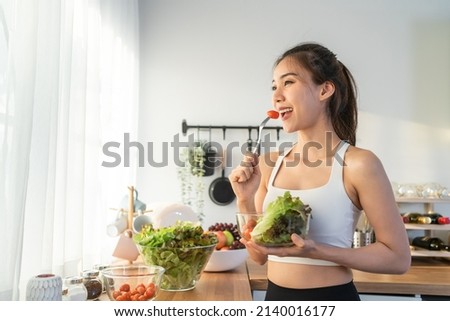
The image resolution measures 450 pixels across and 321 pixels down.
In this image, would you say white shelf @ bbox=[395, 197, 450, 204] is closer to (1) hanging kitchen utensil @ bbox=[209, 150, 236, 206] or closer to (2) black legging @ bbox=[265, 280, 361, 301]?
(1) hanging kitchen utensil @ bbox=[209, 150, 236, 206]

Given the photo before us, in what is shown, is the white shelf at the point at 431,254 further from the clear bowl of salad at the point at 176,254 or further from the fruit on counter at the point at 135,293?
the fruit on counter at the point at 135,293

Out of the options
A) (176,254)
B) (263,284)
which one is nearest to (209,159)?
(263,284)

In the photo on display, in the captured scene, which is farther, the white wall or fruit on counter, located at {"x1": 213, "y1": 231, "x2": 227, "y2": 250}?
the white wall

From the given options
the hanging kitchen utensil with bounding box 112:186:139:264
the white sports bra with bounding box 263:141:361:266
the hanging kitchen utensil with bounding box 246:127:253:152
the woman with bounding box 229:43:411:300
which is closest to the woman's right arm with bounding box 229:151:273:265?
the woman with bounding box 229:43:411:300

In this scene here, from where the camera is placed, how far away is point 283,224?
22.4 inches

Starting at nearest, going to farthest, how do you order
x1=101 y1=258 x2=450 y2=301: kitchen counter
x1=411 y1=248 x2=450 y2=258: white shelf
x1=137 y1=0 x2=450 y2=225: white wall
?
x1=101 y1=258 x2=450 y2=301: kitchen counter < x1=411 y1=248 x2=450 y2=258: white shelf < x1=137 y1=0 x2=450 y2=225: white wall

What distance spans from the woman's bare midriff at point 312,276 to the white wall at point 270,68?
0.93 metres

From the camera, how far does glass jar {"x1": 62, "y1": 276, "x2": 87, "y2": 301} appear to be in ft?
2.27

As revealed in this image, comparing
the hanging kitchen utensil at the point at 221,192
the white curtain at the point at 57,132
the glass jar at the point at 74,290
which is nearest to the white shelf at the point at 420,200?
the hanging kitchen utensil at the point at 221,192

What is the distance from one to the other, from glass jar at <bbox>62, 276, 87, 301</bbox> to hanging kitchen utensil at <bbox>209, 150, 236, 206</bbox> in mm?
872

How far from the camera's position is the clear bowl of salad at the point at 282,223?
568mm

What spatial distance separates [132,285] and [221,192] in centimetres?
89

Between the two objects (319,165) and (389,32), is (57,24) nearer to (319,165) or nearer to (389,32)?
(319,165)

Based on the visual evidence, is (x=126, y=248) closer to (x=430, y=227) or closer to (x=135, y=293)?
(x=135, y=293)
